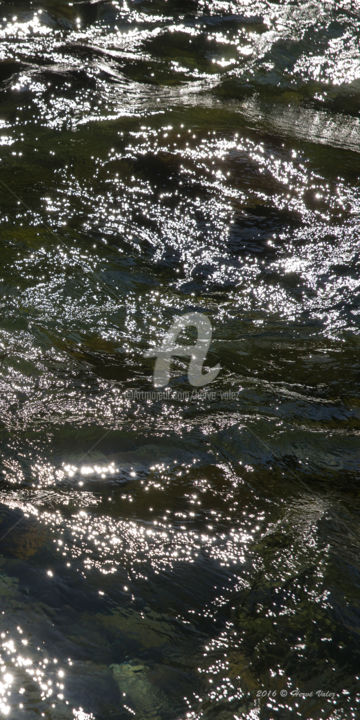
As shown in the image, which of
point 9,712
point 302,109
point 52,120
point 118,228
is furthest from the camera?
point 302,109

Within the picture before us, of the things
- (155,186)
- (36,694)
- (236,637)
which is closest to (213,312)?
(155,186)

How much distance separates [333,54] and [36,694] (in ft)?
27.9

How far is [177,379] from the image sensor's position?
381 centimetres

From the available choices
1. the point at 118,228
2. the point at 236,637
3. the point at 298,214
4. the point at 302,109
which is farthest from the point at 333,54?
the point at 236,637

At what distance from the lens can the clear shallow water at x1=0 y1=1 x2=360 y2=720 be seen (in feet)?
7.11

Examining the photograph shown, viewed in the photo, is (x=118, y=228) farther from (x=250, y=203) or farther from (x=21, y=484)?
(x=21, y=484)

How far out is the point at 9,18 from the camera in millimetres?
8180

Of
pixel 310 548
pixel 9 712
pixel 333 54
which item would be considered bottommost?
pixel 9 712

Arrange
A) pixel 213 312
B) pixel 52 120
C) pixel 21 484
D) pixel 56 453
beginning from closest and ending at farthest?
pixel 21 484 < pixel 56 453 < pixel 213 312 < pixel 52 120

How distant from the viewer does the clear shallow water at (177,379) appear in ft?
7.11

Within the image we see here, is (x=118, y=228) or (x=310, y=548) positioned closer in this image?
(x=310, y=548)

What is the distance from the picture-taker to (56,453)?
3.03m

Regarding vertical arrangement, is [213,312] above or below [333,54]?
below

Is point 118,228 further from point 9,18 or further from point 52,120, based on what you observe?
point 9,18
